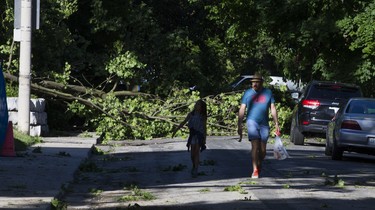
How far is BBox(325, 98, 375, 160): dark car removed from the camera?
21.1m

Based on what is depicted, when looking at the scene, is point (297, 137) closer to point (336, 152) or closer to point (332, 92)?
point (332, 92)

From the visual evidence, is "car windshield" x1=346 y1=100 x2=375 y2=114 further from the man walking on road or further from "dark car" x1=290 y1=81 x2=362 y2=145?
the man walking on road

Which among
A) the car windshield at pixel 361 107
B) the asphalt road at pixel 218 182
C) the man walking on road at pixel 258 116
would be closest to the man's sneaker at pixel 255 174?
the asphalt road at pixel 218 182

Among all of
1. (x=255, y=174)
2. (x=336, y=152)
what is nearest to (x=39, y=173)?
(x=255, y=174)

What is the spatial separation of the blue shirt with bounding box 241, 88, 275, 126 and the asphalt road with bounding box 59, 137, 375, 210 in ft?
3.36

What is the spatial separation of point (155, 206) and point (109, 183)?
12.1ft

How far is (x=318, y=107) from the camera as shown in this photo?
86.2ft

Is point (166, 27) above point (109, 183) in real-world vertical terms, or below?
above

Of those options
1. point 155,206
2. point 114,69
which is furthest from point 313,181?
point 114,69

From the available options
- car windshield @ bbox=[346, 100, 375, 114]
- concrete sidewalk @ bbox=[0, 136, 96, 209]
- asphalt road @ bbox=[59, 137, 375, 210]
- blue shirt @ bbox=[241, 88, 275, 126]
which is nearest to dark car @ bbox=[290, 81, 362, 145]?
asphalt road @ bbox=[59, 137, 375, 210]

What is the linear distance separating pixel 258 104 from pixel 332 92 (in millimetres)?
10051

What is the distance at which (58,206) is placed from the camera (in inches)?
478

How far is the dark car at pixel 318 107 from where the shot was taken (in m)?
26.2

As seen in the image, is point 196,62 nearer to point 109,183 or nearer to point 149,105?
point 149,105
